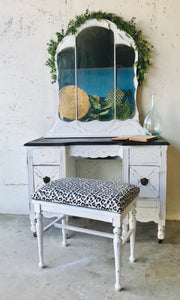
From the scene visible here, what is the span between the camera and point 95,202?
4.88ft

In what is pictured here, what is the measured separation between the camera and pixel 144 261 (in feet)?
5.87

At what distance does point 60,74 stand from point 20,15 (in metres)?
0.68

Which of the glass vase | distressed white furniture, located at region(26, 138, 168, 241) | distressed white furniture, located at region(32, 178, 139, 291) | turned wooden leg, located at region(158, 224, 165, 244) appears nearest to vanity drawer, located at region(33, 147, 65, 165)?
distressed white furniture, located at region(26, 138, 168, 241)

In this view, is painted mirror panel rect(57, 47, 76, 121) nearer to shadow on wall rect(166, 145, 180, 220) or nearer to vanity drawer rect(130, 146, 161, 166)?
vanity drawer rect(130, 146, 161, 166)

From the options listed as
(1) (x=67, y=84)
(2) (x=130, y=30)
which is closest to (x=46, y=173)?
(1) (x=67, y=84)

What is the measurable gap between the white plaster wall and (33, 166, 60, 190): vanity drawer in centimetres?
59

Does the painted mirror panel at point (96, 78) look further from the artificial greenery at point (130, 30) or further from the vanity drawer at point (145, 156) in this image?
the vanity drawer at point (145, 156)

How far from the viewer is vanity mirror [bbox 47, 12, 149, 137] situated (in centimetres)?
225

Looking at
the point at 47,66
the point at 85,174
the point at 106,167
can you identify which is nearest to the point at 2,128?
the point at 47,66

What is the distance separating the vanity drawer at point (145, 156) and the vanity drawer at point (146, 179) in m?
0.04

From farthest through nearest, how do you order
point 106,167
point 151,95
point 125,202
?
point 106,167, point 151,95, point 125,202

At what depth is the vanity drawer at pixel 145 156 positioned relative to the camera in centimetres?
190

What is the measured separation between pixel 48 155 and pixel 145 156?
763 millimetres

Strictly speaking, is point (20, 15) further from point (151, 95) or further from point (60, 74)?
point (151, 95)
